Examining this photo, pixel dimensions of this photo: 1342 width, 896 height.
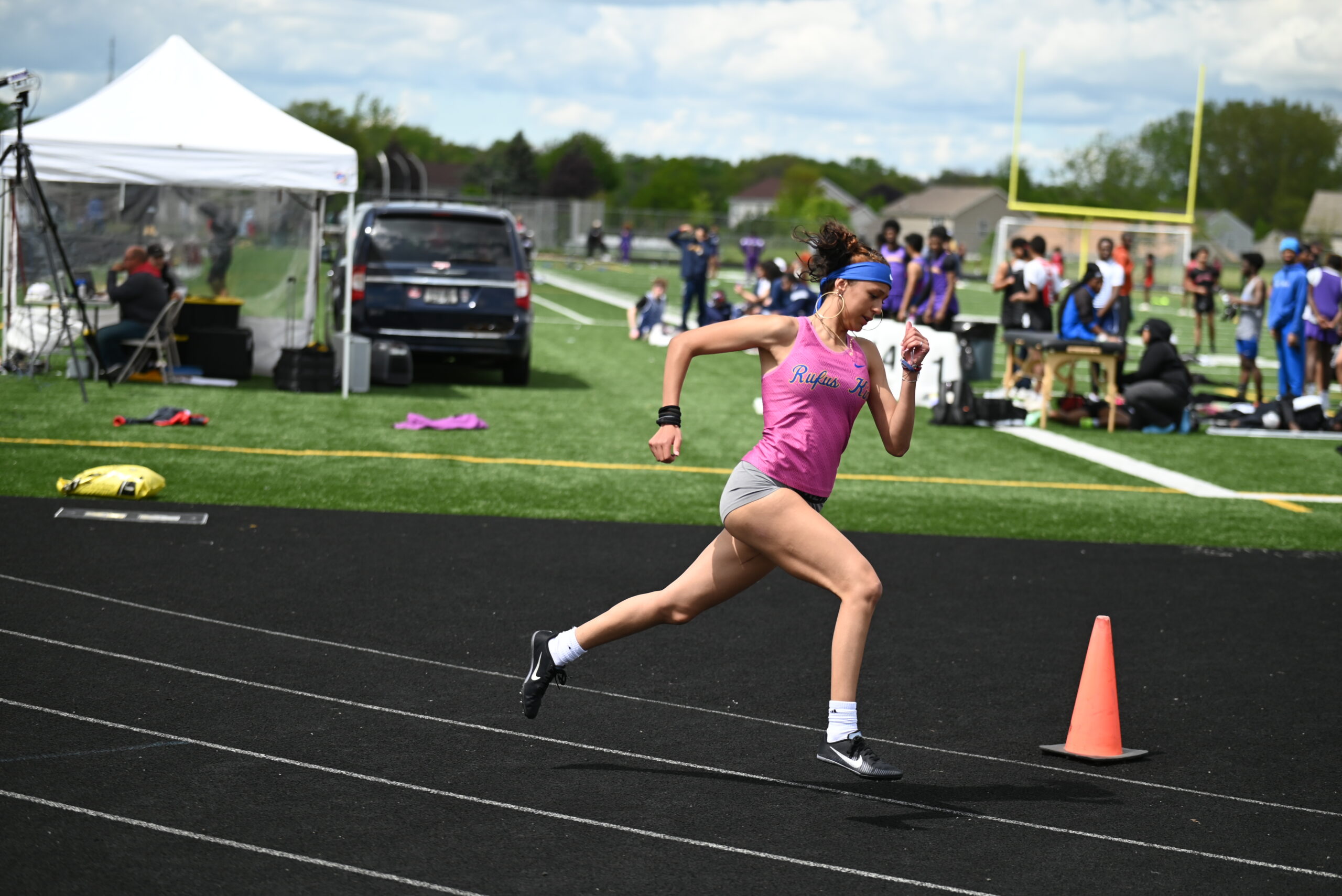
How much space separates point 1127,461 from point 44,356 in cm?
1208

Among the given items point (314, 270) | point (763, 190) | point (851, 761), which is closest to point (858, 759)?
point (851, 761)

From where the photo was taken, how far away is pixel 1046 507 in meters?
11.5

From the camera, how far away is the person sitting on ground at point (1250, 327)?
747 inches

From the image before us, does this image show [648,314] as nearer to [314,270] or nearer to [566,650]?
[314,270]

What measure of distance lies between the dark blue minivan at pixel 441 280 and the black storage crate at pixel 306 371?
0.66 meters

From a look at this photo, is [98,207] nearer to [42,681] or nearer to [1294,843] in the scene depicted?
[42,681]

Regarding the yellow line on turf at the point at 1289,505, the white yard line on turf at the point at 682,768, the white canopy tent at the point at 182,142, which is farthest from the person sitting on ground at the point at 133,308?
the yellow line on turf at the point at 1289,505

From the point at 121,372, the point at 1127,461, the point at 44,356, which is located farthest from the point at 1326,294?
the point at 44,356

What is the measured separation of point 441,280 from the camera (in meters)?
16.5

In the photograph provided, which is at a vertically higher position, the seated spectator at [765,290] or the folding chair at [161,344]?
the seated spectator at [765,290]

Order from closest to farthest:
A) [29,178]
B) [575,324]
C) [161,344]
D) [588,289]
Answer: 1. [29,178]
2. [161,344]
3. [575,324]
4. [588,289]

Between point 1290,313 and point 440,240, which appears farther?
point 1290,313

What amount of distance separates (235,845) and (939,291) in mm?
15745

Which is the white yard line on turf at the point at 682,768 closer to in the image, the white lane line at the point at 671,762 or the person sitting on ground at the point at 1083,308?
the white lane line at the point at 671,762
